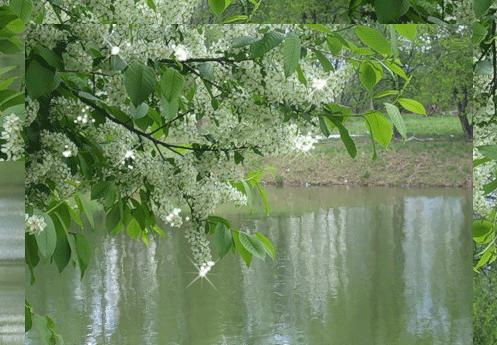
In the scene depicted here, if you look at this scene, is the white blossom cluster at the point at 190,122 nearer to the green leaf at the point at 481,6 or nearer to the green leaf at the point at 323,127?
the green leaf at the point at 323,127

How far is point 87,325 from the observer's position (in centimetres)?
154

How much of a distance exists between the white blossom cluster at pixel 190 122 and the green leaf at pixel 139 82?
0.09 m

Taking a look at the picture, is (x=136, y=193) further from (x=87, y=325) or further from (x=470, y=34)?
(x=470, y=34)

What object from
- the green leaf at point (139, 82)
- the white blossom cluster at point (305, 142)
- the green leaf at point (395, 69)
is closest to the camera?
the green leaf at point (139, 82)

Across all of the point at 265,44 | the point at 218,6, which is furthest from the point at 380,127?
the point at 218,6

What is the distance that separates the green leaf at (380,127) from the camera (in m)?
1.45

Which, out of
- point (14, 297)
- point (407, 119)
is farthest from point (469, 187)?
point (14, 297)

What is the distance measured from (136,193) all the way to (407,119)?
0.67 m

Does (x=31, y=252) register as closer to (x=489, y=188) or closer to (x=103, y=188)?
(x=103, y=188)

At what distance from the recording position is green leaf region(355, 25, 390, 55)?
143 centimetres

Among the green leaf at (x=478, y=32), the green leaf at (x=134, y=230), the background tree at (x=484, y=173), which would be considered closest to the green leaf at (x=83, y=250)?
the green leaf at (x=134, y=230)

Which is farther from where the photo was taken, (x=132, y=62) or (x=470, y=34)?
(x=470, y=34)

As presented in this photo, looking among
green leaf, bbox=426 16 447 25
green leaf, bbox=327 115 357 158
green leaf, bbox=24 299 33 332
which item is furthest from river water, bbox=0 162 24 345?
green leaf, bbox=426 16 447 25

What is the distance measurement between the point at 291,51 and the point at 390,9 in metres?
0.30
